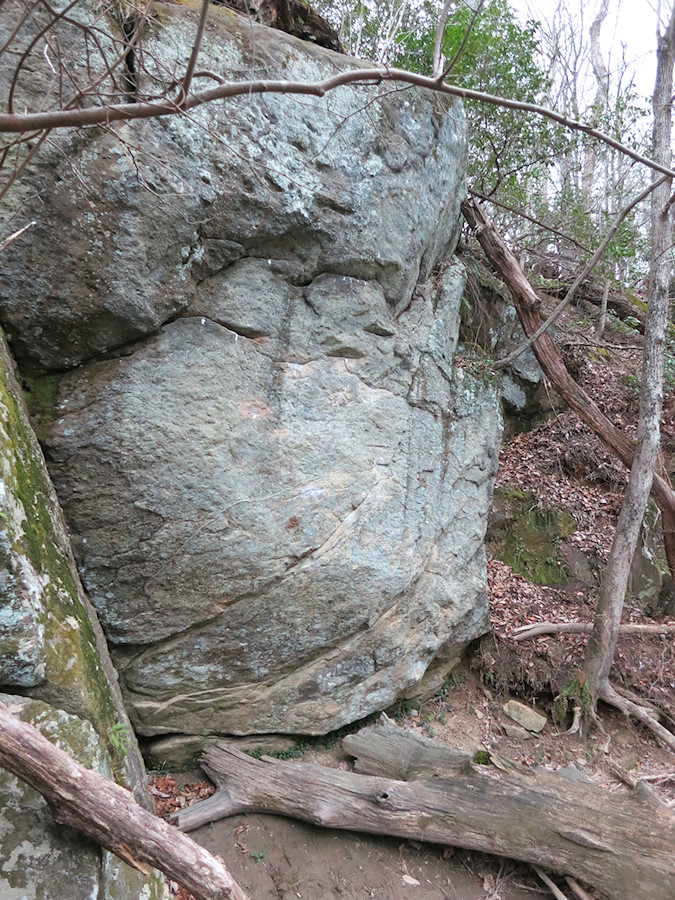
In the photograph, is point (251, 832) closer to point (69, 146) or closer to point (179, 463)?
point (179, 463)

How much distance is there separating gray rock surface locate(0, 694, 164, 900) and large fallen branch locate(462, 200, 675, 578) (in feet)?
21.6

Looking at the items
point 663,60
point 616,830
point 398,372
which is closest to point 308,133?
point 398,372

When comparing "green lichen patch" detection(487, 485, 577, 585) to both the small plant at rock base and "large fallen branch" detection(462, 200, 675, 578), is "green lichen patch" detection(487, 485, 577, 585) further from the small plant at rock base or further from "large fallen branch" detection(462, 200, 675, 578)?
the small plant at rock base

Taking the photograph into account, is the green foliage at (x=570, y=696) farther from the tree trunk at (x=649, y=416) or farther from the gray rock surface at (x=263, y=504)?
the gray rock surface at (x=263, y=504)

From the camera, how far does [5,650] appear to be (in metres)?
2.88

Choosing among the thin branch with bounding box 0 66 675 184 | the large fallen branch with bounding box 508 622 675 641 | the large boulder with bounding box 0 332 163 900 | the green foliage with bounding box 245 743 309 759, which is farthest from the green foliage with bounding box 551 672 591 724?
the thin branch with bounding box 0 66 675 184

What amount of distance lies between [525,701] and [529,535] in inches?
94.1

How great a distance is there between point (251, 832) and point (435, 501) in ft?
11.2

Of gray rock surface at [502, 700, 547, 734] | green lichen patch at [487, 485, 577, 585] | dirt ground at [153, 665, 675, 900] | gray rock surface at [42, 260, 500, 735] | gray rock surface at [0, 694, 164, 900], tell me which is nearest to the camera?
gray rock surface at [0, 694, 164, 900]

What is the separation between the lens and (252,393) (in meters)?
4.57

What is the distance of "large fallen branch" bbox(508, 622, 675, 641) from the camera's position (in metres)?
6.64

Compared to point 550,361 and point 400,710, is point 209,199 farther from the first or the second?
point 400,710

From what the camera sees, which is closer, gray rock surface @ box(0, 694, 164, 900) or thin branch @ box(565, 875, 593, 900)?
gray rock surface @ box(0, 694, 164, 900)

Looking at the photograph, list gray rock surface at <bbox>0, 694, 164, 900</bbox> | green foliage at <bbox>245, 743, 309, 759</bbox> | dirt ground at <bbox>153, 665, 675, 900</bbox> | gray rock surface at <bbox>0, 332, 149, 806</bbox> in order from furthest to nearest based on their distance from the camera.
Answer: green foliage at <bbox>245, 743, 309, 759</bbox> → dirt ground at <bbox>153, 665, 675, 900</bbox> → gray rock surface at <bbox>0, 332, 149, 806</bbox> → gray rock surface at <bbox>0, 694, 164, 900</bbox>
